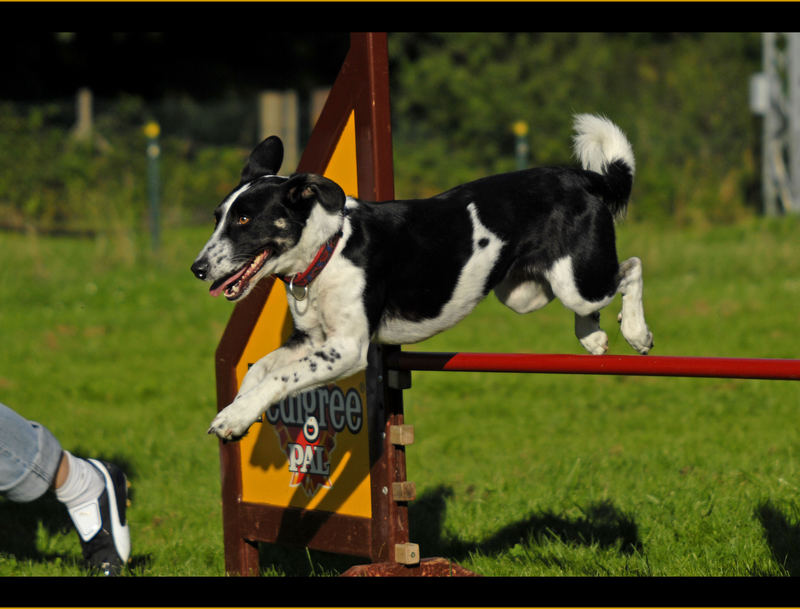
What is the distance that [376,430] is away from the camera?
4.14 metres

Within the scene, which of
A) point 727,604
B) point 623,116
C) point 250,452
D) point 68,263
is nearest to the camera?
point 727,604

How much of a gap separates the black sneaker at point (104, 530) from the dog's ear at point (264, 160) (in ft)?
4.56

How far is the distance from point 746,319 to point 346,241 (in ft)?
22.9

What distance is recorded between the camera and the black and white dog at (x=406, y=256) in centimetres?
354

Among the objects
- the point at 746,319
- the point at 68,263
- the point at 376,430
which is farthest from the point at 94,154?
the point at 376,430

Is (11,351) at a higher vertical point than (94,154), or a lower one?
lower

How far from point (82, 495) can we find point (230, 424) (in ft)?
3.83

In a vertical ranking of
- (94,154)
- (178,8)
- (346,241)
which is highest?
(94,154)

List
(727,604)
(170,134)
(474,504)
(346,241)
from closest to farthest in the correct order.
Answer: (727,604) → (346,241) → (474,504) → (170,134)

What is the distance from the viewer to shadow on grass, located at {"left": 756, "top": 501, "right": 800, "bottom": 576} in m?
4.35

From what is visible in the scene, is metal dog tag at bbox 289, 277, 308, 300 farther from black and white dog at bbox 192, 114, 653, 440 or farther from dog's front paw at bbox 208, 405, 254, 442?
dog's front paw at bbox 208, 405, 254, 442

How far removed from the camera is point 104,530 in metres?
4.29

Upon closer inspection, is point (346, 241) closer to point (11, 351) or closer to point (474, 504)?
point (474, 504)

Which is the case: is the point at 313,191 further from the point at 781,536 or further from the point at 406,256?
the point at 781,536
